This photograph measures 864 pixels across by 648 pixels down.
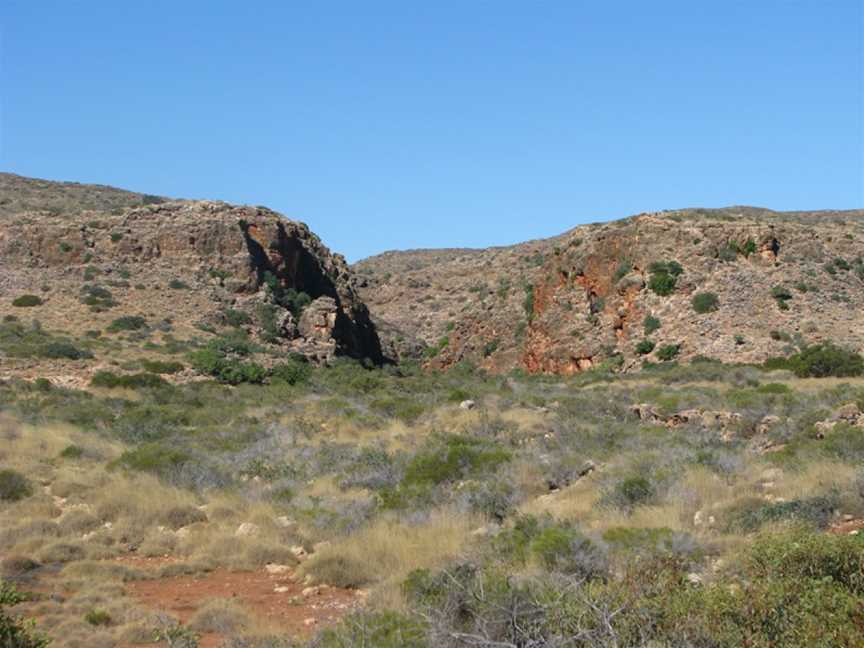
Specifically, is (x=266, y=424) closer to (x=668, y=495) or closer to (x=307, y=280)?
(x=668, y=495)

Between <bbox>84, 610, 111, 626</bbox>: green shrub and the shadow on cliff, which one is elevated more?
the shadow on cliff

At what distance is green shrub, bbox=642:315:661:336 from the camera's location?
42562 mm

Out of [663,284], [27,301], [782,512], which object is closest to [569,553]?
[782,512]

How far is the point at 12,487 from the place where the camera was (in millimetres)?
12930

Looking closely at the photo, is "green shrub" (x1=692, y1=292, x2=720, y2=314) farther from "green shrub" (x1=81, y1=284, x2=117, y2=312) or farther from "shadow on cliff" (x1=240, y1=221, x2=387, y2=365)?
"green shrub" (x1=81, y1=284, x2=117, y2=312)

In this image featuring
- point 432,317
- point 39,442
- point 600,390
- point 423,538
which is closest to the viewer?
point 423,538

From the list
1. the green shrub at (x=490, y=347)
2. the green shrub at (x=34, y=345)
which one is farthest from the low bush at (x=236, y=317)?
the green shrub at (x=490, y=347)

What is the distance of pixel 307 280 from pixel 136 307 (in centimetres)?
1314

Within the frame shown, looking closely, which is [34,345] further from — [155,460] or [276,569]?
[276,569]

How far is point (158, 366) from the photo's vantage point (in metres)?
31.4

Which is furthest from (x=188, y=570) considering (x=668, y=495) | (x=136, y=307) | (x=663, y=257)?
(x=663, y=257)

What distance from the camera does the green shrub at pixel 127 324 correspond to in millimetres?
36656

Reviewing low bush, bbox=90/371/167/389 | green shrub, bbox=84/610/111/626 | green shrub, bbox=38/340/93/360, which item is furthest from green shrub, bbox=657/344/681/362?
green shrub, bbox=84/610/111/626

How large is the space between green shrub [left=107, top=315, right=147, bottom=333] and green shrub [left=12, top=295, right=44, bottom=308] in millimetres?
4292
